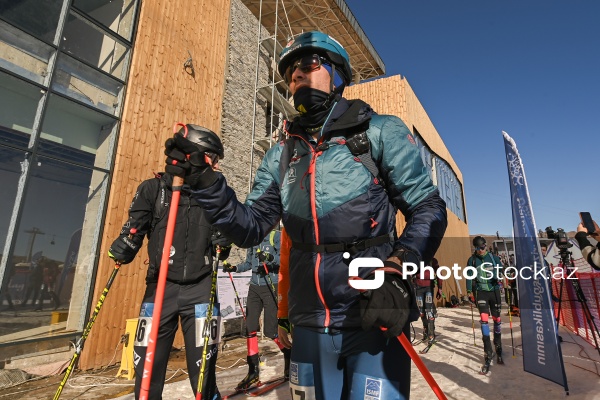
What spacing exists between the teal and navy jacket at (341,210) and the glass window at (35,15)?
7.95m

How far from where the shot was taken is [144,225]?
3.58m

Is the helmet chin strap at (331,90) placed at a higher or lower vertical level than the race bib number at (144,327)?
higher

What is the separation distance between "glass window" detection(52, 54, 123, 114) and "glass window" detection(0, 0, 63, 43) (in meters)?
0.54

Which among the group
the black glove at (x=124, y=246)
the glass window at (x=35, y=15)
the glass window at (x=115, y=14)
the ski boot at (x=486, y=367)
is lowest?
the ski boot at (x=486, y=367)

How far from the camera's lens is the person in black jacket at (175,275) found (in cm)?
305

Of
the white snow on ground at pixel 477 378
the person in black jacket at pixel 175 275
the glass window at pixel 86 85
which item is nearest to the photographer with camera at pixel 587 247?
the white snow on ground at pixel 477 378

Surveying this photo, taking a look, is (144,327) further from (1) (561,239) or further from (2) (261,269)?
(1) (561,239)

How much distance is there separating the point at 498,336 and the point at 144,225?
760cm

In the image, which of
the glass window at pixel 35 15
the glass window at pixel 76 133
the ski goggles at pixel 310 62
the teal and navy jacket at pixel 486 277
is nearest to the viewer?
the ski goggles at pixel 310 62

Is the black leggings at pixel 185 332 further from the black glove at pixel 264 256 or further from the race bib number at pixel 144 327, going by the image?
the black glove at pixel 264 256

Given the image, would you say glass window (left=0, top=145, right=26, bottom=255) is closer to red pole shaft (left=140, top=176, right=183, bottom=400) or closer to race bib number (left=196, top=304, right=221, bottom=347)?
race bib number (left=196, top=304, right=221, bottom=347)

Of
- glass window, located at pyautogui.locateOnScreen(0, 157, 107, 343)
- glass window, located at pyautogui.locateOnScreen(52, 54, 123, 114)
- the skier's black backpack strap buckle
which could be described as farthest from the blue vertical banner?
glass window, located at pyautogui.locateOnScreen(52, 54, 123, 114)

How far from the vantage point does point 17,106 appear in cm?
661

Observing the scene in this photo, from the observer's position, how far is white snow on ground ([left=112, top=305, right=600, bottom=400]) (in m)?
4.93
